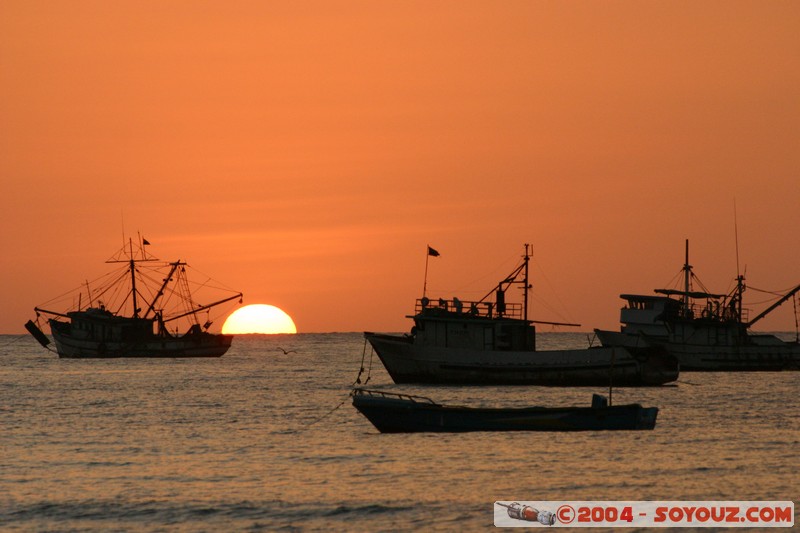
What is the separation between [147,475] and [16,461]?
7.67 m

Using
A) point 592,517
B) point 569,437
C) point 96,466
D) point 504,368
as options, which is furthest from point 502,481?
point 504,368

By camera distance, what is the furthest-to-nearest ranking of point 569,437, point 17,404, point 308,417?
point 17,404
point 308,417
point 569,437

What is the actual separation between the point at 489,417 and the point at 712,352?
225 feet

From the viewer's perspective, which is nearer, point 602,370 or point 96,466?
point 96,466

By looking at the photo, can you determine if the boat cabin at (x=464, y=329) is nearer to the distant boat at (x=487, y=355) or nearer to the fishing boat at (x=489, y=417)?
the distant boat at (x=487, y=355)

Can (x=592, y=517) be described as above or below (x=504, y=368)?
below

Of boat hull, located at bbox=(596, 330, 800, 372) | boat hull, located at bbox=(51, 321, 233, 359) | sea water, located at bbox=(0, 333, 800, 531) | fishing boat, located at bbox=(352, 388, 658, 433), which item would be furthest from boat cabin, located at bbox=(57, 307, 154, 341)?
fishing boat, located at bbox=(352, 388, 658, 433)

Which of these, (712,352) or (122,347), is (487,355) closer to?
(712,352)

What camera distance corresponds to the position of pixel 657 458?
4762cm

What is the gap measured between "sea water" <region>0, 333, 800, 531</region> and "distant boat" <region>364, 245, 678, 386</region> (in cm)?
917

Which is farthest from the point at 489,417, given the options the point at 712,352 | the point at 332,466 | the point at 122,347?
the point at 122,347

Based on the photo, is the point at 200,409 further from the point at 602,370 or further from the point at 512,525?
the point at 512,525

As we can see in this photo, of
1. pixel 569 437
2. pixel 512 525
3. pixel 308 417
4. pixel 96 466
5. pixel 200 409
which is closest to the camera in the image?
pixel 512 525

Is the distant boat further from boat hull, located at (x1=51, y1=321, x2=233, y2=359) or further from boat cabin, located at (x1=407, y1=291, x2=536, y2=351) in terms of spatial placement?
boat hull, located at (x1=51, y1=321, x2=233, y2=359)
